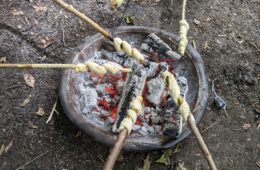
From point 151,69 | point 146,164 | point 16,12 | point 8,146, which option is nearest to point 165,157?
point 146,164

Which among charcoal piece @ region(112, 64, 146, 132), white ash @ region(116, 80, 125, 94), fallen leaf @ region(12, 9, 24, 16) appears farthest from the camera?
fallen leaf @ region(12, 9, 24, 16)

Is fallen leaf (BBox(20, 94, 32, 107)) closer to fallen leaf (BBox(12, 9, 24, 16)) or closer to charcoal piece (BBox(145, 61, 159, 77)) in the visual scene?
fallen leaf (BBox(12, 9, 24, 16))

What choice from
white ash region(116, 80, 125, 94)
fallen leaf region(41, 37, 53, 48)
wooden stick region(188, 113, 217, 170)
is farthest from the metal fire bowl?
fallen leaf region(41, 37, 53, 48)

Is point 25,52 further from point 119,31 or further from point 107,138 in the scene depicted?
point 107,138

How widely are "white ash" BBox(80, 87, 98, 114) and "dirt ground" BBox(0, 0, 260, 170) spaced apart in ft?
0.99

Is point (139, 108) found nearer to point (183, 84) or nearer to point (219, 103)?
point (183, 84)

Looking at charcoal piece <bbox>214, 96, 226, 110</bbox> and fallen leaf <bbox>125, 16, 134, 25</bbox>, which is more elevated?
fallen leaf <bbox>125, 16, 134, 25</bbox>

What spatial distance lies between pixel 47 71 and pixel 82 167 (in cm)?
110

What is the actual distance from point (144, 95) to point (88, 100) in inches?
20.4

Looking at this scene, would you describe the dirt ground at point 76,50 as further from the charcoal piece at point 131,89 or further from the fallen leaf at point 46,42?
the charcoal piece at point 131,89

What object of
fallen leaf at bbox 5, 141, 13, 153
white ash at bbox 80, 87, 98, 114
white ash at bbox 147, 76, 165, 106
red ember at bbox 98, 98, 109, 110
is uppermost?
white ash at bbox 147, 76, 165, 106

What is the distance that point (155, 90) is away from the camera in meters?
3.54

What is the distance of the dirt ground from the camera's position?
11.8 feet

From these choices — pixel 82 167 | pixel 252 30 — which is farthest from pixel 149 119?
pixel 252 30
